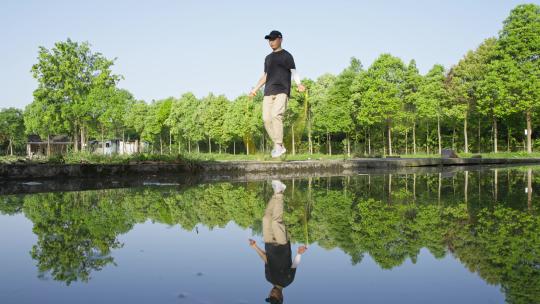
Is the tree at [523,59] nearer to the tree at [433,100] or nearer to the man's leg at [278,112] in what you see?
the tree at [433,100]

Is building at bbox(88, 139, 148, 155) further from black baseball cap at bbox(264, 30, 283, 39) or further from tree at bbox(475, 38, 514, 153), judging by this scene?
tree at bbox(475, 38, 514, 153)

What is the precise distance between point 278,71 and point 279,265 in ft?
16.5

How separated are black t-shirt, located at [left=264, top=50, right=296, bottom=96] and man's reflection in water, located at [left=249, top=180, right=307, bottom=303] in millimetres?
3281

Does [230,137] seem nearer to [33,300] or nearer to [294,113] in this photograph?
[294,113]

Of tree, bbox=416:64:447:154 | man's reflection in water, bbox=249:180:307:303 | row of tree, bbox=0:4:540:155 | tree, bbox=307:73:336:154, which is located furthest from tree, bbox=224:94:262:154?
man's reflection in water, bbox=249:180:307:303

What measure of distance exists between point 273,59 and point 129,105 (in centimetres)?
9300

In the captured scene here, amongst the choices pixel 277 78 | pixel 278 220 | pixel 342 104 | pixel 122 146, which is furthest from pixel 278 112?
pixel 122 146

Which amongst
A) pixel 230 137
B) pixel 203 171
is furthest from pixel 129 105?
pixel 203 171

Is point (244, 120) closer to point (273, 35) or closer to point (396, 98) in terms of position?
point (396, 98)

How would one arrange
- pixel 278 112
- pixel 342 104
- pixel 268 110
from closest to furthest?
pixel 278 112 → pixel 268 110 → pixel 342 104

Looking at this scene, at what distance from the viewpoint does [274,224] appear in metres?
4.03

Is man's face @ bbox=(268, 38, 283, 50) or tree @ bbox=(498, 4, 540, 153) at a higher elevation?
tree @ bbox=(498, 4, 540, 153)

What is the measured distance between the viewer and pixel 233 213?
4938 mm

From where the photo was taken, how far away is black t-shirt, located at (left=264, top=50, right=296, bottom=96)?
7.21m
